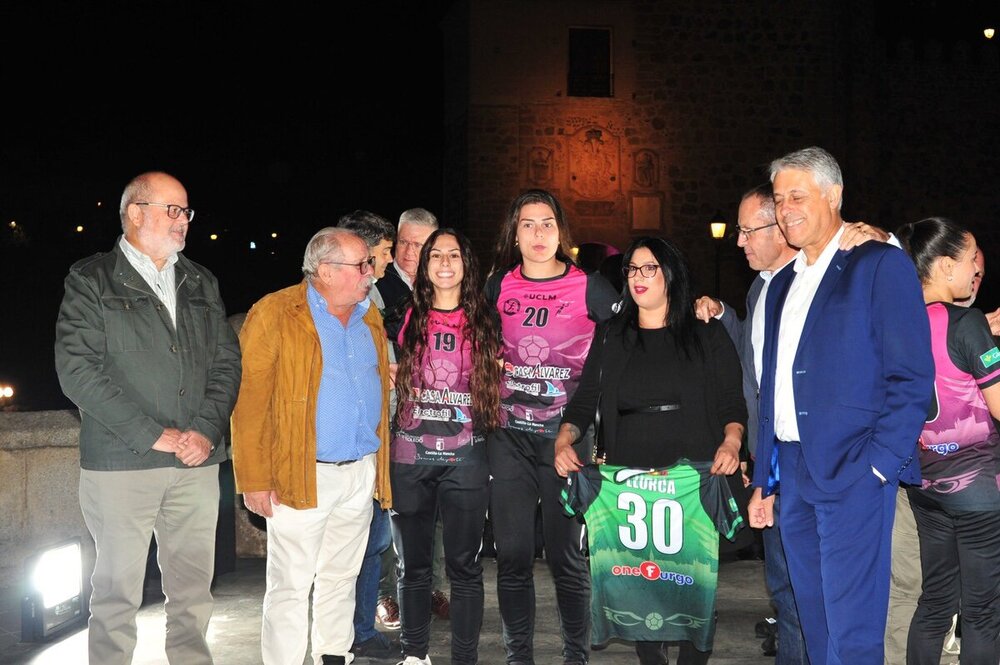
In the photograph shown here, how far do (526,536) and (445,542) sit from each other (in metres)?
0.36

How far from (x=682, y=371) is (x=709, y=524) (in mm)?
596

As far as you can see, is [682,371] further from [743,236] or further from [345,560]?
[345,560]

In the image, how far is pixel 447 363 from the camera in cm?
434

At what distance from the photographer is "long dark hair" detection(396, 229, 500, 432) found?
14.0 feet

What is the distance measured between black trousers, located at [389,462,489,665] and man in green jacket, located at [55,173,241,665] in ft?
2.59

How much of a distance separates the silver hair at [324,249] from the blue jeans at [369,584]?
1254 mm

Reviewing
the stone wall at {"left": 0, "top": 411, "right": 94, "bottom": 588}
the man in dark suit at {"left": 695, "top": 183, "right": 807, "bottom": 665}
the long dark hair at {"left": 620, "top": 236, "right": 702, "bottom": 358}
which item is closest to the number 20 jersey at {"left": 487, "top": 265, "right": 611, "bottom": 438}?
the long dark hair at {"left": 620, "top": 236, "right": 702, "bottom": 358}

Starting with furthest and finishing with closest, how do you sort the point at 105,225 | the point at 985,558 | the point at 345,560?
the point at 105,225 < the point at 345,560 < the point at 985,558

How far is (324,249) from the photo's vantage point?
427 centimetres

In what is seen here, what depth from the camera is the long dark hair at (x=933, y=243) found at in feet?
12.9

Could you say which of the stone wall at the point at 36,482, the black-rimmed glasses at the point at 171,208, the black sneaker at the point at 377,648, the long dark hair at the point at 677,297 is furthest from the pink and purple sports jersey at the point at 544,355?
the stone wall at the point at 36,482

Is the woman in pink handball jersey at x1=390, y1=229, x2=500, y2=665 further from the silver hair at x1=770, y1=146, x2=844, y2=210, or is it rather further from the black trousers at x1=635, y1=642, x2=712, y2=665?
the silver hair at x1=770, y1=146, x2=844, y2=210

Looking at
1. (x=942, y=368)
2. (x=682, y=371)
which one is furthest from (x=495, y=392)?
(x=942, y=368)

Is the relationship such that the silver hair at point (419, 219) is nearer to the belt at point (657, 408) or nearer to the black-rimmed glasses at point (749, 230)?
the black-rimmed glasses at point (749, 230)
